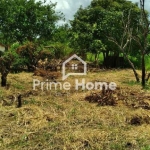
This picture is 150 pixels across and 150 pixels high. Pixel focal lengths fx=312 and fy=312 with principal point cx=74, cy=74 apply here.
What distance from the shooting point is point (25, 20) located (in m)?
19.0

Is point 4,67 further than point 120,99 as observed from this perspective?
Yes

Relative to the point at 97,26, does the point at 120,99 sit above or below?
below

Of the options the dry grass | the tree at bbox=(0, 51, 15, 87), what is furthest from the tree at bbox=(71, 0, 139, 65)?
the dry grass

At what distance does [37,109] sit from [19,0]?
14.7 meters

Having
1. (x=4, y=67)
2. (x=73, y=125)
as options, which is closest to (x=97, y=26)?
(x=4, y=67)

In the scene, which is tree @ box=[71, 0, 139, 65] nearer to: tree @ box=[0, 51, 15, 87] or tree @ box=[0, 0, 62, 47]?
tree @ box=[0, 0, 62, 47]

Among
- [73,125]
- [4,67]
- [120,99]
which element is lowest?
[73,125]

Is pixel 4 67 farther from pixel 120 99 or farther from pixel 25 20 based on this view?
pixel 25 20

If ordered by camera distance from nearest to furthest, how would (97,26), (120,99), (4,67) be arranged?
(120,99), (4,67), (97,26)

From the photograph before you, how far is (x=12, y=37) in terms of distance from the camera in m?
19.8

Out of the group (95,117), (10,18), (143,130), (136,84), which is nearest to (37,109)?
(95,117)

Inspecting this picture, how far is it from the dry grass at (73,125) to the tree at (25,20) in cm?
1173

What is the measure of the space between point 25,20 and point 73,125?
1435 centimetres

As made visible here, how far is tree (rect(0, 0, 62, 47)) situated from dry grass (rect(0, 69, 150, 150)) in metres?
11.7
